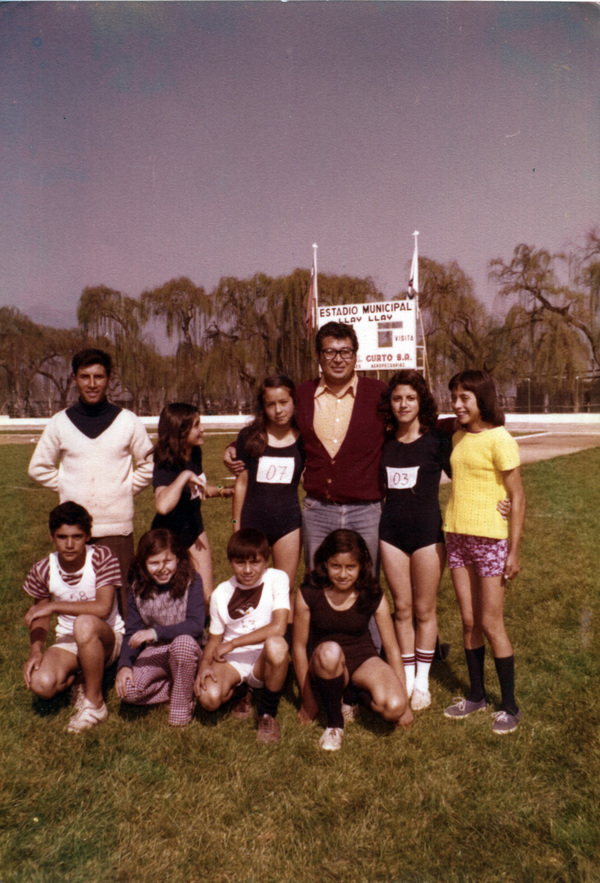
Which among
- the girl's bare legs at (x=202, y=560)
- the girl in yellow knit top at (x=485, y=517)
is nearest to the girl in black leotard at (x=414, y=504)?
the girl in yellow knit top at (x=485, y=517)

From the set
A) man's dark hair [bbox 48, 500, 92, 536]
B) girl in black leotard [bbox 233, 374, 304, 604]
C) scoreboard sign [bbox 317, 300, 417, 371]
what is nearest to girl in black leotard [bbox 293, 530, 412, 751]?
girl in black leotard [bbox 233, 374, 304, 604]

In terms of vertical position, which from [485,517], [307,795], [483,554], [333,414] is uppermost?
[333,414]

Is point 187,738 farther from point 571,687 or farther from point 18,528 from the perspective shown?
point 18,528

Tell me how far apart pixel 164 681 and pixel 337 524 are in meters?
1.20

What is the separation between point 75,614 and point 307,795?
1.43 meters

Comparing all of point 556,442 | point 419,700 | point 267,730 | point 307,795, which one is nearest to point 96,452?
point 267,730

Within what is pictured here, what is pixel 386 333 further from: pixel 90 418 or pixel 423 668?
pixel 423 668

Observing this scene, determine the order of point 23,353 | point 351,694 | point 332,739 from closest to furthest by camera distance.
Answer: point 332,739
point 351,694
point 23,353

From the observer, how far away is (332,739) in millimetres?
3088

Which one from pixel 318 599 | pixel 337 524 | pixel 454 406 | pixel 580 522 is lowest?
pixel 580 522

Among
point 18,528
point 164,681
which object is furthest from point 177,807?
point 18,528

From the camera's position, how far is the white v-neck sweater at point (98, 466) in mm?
3656

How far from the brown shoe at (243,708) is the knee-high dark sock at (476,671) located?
3.76 feet

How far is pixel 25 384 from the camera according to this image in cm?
4434
